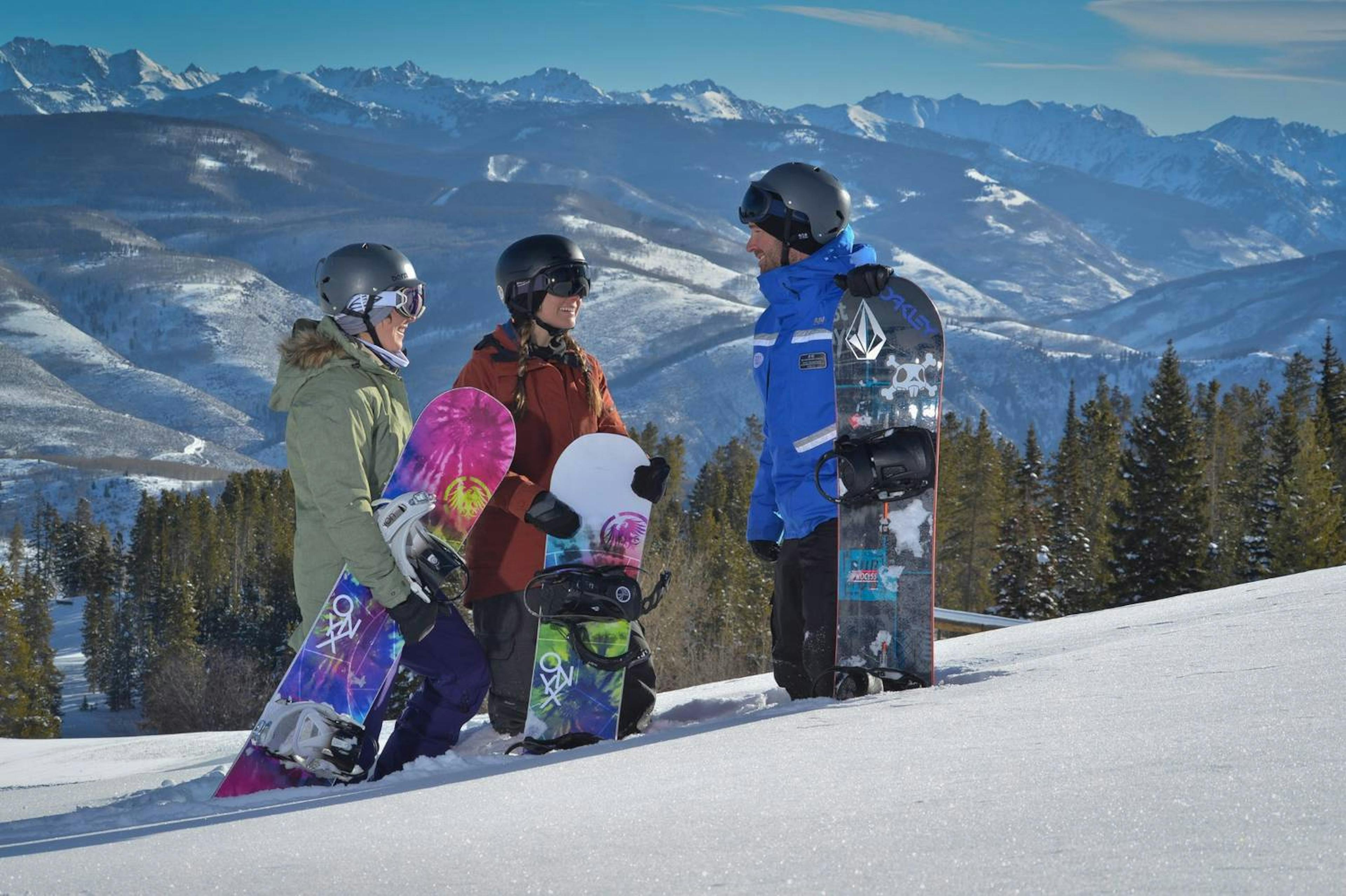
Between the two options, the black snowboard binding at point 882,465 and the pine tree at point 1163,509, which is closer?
the black snowboard binding at point 882,465

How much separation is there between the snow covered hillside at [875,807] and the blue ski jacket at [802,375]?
37.3 inches

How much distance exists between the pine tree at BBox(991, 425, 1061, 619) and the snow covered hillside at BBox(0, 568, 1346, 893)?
38.6 m

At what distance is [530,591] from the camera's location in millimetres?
5137

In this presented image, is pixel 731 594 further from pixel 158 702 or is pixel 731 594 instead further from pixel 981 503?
pixel 158 702

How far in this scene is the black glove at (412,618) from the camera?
4652 mm

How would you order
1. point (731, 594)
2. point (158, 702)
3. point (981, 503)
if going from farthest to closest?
point (158, 702), point (981, 503), point (731, 594)

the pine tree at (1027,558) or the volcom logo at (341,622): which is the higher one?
the pine tree at (1027,558)

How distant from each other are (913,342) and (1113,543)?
3376 centimetres

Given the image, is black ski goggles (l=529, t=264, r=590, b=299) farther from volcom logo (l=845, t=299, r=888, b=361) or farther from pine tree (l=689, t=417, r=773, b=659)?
pine tree (l=689, t=417, r=773, b=659)

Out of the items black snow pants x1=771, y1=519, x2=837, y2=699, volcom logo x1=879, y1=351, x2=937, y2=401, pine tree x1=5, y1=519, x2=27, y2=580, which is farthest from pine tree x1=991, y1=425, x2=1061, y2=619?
pine tree x1=5, y1=519, x2=27, y2=580

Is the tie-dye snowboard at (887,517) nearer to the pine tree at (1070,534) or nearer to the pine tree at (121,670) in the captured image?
the pine tree at (1070,534)

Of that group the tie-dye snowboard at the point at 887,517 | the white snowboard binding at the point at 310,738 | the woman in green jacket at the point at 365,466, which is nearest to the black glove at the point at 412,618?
the woman in green jacket at the point at 365,466

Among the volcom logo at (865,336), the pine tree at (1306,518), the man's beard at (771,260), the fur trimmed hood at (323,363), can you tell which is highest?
the pine tree at (1306,518)

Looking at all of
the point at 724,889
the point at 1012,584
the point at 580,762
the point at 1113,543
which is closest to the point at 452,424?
the point at 580,762
